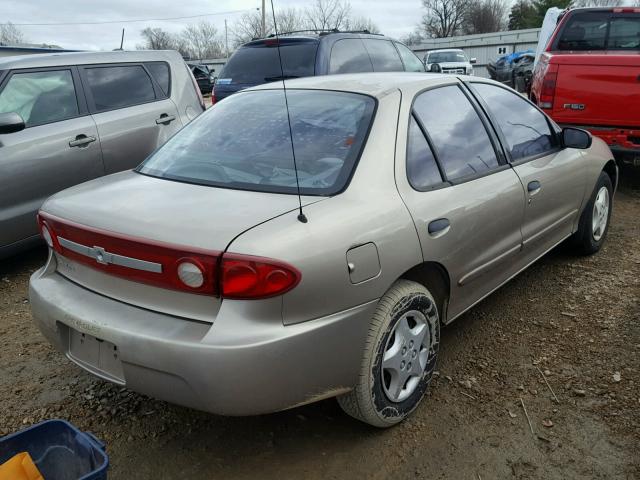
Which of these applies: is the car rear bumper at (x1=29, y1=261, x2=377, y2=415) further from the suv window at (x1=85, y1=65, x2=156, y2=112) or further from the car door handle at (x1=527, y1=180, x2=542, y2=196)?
the suv window at (x1=85, y1=65, x2=156, y2=112)

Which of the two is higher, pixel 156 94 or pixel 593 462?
pixel 156 94

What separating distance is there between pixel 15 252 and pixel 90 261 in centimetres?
247

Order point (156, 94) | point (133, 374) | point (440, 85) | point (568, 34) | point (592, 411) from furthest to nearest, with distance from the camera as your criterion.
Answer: point (568, 34), point (156, 94), point (440, 85), point (592, 411), point (133, 374)

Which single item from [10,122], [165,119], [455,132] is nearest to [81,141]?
[10,122]

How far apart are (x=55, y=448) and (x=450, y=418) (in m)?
1.67

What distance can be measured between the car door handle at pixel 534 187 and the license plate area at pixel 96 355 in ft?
8.01

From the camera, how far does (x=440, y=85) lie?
313 cm

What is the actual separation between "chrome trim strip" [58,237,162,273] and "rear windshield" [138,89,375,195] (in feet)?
1.79

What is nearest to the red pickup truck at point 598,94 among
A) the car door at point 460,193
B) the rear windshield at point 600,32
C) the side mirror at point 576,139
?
the rear windshield at point 600,32

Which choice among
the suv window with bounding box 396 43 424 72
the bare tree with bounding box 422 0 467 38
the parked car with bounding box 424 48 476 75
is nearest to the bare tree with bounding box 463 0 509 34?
the bare tree with bounding box 422 0 467 38

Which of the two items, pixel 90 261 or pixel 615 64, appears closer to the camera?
pixel 90 261

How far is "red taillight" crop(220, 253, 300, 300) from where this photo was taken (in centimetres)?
198

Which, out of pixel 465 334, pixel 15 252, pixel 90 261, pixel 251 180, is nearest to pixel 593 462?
pixel 465 334

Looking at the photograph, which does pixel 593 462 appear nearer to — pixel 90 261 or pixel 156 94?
pixel 90 261
